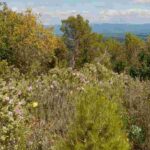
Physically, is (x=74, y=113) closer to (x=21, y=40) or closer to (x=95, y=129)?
(x=95, y=129)

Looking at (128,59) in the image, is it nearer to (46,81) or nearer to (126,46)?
(126,46)

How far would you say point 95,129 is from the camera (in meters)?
5.43

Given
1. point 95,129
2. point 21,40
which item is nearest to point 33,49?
point 21,40

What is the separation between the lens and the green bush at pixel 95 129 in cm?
539

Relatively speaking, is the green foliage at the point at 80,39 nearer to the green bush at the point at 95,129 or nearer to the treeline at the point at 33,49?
the treeline at the point at 33,49

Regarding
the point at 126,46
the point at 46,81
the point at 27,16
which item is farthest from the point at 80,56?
the point at 46,81

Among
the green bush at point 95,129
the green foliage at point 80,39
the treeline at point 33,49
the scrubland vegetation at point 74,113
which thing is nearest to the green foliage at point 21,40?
the treeline at point 33,49

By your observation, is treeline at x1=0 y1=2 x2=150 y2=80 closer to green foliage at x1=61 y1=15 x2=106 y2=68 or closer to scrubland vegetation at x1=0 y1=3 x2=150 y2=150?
green foliage at x1=61 y1=15 x2=106 y2=68

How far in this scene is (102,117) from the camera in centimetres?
549

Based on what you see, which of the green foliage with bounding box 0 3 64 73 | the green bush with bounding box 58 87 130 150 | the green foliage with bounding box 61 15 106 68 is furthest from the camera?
the green foliage with bounding box 61 15 106 68

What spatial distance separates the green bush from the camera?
539 centimetres

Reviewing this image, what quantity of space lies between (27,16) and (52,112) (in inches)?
1108

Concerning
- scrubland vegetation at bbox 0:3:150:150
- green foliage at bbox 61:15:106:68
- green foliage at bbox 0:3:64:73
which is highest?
scrubland vegetation at bbox 0:3:150:150

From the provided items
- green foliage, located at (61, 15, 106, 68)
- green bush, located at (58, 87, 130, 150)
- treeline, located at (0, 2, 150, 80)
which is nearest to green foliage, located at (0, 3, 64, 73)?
treeline, located at (0, 2, 150, 80)
